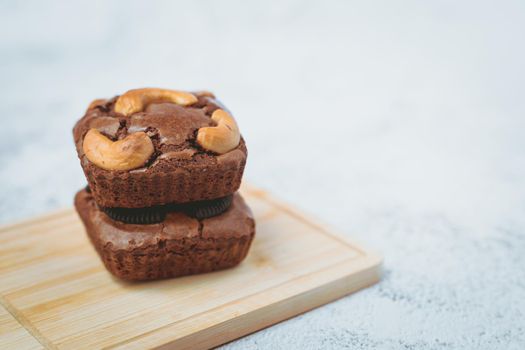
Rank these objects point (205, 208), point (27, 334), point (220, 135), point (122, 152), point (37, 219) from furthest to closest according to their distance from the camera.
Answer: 1. point (37, 219)
2. point (205, 208)
3. point (220, 135)
4. point (122, 152)
5. point (27, 334)

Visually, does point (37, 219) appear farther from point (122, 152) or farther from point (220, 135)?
point (220, 135)

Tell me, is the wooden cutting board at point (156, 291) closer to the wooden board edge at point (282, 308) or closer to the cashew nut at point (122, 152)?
the wooden board edge at point (282, 308)

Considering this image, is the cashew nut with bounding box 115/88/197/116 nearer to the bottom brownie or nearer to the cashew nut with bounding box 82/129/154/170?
the cashew nut with bounding box 82/129/154/170

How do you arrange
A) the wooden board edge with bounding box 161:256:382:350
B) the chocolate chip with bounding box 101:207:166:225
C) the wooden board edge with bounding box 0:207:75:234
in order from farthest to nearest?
the wooden board edge with bounding box 0:207:75:234, the chocolate chip with bounding box 101:207:166:225, the wooden board edge with bounding box 161:256:382:350

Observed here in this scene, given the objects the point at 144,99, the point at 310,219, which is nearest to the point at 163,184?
the point at 144,99

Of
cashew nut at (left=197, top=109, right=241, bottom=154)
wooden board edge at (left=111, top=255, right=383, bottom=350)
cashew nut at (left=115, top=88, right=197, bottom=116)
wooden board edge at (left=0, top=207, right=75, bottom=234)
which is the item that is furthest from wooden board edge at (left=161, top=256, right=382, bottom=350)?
wooden board edge at (left=0, top=207, right=75, bottom=234)

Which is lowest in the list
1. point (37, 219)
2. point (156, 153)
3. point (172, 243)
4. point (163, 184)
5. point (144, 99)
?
A: point (37, 219)

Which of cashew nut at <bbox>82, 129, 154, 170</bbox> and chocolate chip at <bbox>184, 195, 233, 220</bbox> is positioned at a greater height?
cashew nut at <bbox>82, 129, 154, 170</bbox>

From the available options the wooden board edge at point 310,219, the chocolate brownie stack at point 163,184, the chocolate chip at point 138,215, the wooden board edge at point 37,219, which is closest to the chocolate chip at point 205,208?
the chocolate brownie stack at point 163,184

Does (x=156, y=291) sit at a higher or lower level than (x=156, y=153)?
lower
